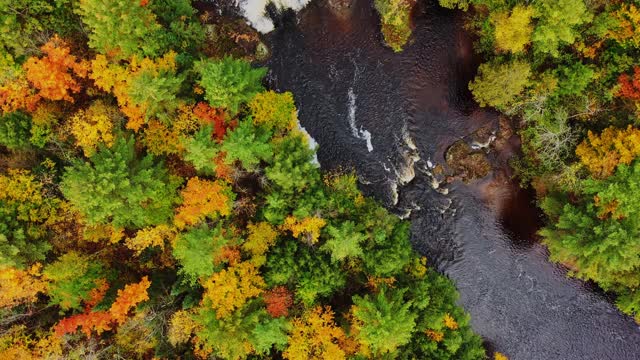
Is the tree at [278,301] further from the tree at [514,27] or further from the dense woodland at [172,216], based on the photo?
the tree at [514,27]

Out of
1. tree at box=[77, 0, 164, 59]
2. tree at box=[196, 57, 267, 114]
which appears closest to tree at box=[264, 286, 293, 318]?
tree at box=[196, 57, 267, 114]

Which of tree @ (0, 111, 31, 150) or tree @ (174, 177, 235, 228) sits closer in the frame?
tree @ (0, 111, 31, 150)

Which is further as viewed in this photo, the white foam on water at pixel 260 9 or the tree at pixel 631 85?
the white foam on water at pixel 260 9

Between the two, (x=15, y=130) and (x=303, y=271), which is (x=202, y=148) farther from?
(x=15, y=130)

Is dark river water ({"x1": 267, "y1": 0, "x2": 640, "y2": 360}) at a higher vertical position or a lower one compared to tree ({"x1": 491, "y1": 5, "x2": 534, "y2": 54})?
lower

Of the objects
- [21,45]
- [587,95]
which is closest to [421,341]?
[587,95]

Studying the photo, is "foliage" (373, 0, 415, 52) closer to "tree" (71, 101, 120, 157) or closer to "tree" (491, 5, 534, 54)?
"tree" (491, 5, 534, 54)

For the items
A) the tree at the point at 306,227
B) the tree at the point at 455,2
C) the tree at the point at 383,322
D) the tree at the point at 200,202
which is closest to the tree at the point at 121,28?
the tree at the point at 200,202
